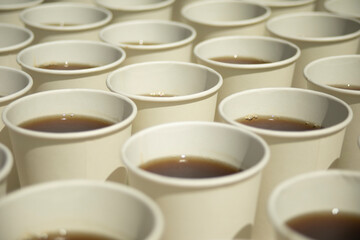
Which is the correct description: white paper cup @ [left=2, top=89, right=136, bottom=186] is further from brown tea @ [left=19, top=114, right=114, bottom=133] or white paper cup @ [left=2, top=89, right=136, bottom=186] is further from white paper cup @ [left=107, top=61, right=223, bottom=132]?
white paper cup @ [left=107, top=61, right=223, bottom=132]

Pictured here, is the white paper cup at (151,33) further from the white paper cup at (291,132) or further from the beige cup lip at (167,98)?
the white paper cup at (291,132)

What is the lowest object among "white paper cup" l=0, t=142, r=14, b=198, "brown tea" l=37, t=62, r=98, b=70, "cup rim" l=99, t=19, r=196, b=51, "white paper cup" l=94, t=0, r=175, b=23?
"brown tea" l=37, t=62, r=98, b=70

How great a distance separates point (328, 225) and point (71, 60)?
3.17 ft

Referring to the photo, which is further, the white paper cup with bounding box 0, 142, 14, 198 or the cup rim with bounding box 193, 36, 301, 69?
the cup rim with bounding box 193, 36, 301, 69

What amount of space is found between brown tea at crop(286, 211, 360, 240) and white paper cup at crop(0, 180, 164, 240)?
0.25 metres

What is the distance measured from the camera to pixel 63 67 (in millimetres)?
1593

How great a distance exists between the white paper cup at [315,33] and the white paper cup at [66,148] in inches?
26.0

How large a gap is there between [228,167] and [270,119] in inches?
10.7

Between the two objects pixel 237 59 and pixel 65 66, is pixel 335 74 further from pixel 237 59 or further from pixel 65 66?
pixel 65 66

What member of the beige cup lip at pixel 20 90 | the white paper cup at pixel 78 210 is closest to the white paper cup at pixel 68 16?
the beige cup lip at pixel 20 90

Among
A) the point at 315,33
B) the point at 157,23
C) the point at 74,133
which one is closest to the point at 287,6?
the point at 315,33

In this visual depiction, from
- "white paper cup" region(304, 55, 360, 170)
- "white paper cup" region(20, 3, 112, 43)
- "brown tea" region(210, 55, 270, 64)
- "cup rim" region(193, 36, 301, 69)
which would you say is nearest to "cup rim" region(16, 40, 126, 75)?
"white paper cup" region(20, 3, 112, 43)

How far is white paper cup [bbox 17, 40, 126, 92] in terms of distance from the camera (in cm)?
134

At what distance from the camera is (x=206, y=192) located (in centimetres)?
86
